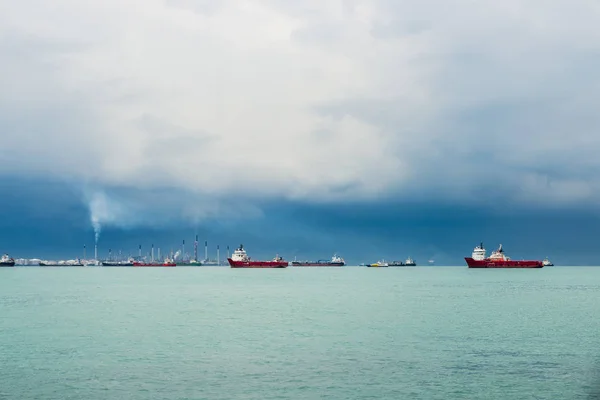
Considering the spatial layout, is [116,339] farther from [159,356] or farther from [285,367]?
[285,367]

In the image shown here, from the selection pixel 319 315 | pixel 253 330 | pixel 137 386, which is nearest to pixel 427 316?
pixel 319 315

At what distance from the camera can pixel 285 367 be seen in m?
49.9

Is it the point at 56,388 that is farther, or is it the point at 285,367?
the point at 285,367

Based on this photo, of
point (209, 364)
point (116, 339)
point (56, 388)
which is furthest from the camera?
point (116, 339)

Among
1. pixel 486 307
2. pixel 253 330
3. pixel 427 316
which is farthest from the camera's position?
pixel 486 307

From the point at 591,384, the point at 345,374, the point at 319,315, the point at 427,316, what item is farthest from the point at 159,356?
the point at 427,316

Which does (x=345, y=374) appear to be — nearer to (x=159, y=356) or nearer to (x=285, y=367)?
(x=285, y=367)

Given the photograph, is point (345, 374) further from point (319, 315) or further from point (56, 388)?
point (319, 315)

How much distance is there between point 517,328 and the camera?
3031 inches

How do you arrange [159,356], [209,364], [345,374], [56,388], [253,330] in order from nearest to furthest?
[56,388]
[345,374]
[209,364]
[159,356]
[253,330]

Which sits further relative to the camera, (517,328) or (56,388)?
(517,328)

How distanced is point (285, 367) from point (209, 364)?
6.20 meters

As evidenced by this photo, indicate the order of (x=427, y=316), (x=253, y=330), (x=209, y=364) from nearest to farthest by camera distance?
(x=209, y=364) → (x=253, y=330) → (x=427, y=316)

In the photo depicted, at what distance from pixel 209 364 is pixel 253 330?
23.5 m
